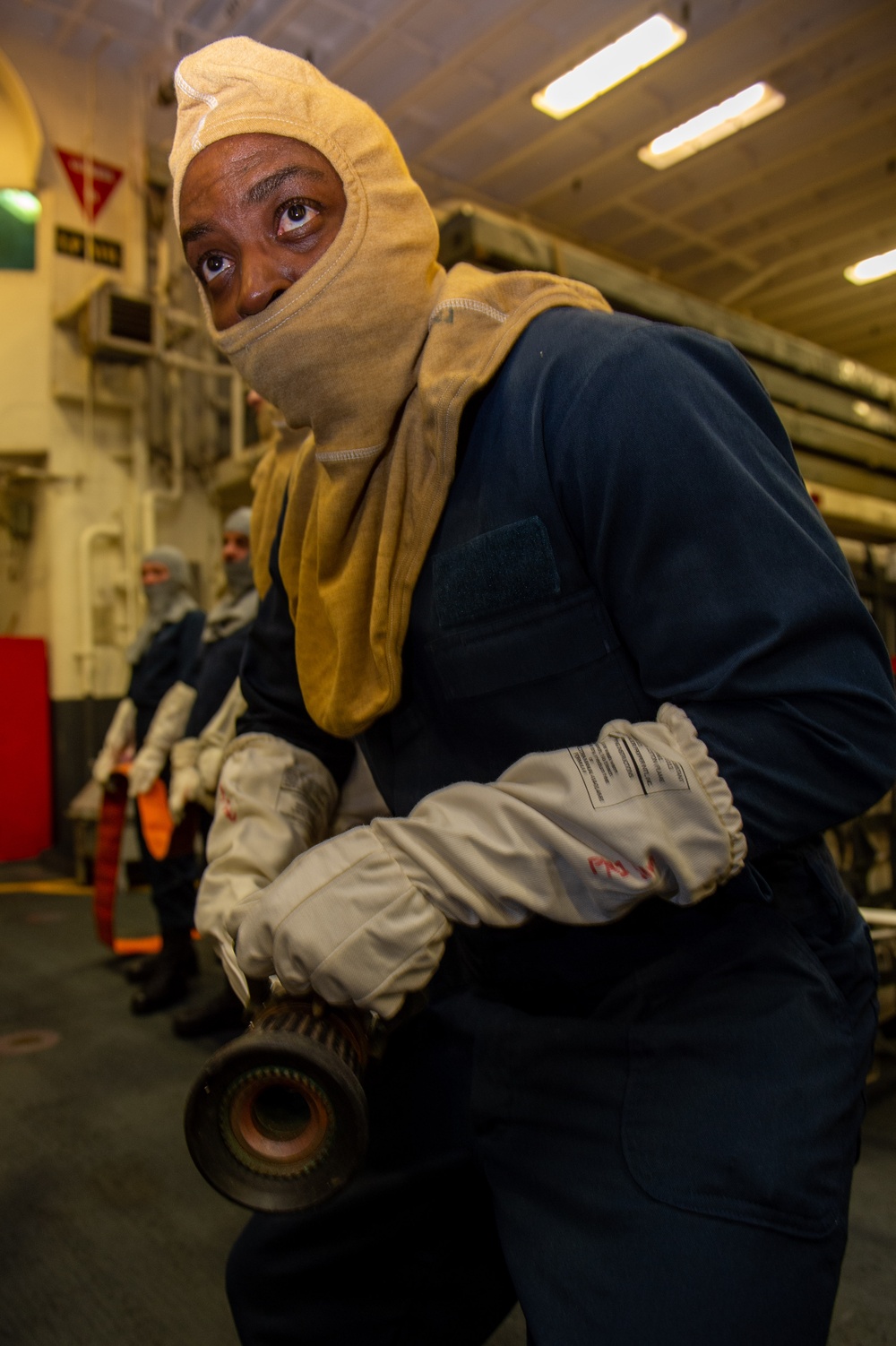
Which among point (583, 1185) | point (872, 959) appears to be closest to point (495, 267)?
point (872, 959)

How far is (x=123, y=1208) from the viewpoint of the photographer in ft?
7.36

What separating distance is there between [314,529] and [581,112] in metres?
5.88

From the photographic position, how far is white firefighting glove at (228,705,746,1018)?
2.44 ft

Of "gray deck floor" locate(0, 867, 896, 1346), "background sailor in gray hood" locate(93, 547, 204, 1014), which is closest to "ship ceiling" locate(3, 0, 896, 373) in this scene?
"background sailor in gray hood" locate(93, 547, 204, 1014)

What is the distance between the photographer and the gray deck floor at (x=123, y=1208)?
185 centimetres

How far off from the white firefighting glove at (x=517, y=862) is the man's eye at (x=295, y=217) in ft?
2.30

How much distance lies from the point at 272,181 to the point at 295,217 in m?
0.05

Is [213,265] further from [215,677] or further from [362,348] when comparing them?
[215,677]

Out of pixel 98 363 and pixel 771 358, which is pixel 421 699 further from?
pixel 98 363

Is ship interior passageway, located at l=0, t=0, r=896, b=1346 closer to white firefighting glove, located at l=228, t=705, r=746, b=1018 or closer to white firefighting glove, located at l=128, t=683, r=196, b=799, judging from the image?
white firefighting glove, located at l=228, t=705, r=746, b=1018

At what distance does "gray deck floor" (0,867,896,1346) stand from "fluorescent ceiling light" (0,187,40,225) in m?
5.43

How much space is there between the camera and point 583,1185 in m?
0.84

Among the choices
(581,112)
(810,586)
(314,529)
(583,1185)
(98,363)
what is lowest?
(583,1185)

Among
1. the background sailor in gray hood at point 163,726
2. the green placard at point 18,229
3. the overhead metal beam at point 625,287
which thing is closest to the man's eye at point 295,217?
the overhead metal beam at point 625,287
